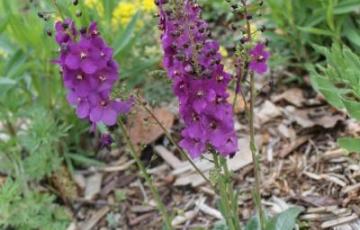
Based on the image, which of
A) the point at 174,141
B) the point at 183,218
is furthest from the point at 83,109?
the point at 183,218

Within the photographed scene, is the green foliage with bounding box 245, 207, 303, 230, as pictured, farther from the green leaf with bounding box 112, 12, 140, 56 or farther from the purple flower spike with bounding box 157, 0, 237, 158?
the green leaf with bounding box 112, 12, 140, 56

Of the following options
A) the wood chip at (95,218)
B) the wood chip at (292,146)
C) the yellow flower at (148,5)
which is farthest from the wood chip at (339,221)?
the yellow flower at (148,5)

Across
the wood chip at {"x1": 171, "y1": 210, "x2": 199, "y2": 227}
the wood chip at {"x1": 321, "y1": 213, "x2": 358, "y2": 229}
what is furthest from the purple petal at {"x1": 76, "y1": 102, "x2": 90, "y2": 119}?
the wood chip at {"x1": 321, "y1": 213, "x2": 358, "y2": 229}

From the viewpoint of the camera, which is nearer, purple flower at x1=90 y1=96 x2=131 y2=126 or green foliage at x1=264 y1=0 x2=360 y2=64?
purple flower at x1=90 y1=96 x2=131 y2=126

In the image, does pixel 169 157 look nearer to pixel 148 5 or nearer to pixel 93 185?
pixel 93 185

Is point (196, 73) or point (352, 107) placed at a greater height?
point (196, 73)

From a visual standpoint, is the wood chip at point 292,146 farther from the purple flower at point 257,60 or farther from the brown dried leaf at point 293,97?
the purple flower at point 257,60

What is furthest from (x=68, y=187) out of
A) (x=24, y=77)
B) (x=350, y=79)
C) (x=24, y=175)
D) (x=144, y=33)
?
(x=350, y=79)

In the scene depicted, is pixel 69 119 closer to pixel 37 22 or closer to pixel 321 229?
pixel 37 22
